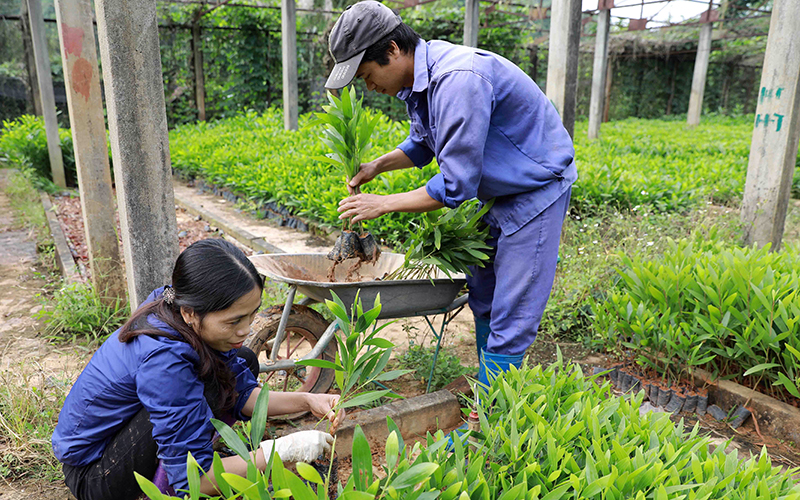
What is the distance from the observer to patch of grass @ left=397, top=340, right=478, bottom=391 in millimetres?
3061

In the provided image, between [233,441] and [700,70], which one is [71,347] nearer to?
[233,441]

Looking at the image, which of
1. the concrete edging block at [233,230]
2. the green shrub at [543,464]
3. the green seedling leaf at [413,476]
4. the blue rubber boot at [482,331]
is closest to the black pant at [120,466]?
the green shrub at [543,464]

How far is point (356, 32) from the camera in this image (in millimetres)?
2154

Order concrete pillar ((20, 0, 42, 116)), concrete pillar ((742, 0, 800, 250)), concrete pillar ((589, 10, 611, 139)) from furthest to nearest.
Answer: concrete pillar ((589, 10, 611, 139)) < concrete pillar ((20, 0, 42, 116)) < concrete pillar ((742, 0, 800, 250))

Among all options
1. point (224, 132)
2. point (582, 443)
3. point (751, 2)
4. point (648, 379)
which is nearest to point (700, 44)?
point (751, 2)

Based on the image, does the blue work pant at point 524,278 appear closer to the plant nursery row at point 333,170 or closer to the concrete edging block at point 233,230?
the plant nursery row at point 333,170

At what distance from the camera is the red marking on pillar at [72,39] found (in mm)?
3697

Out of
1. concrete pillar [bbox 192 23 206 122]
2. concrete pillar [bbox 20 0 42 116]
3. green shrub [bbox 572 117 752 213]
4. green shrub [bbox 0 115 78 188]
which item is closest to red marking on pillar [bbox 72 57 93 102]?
green shrub [bbox 572 117 752 213]

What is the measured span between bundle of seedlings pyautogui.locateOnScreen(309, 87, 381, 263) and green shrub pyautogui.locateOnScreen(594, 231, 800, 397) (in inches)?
55.4

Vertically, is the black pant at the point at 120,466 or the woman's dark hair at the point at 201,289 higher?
the woman's dark hair at the point at 201,289

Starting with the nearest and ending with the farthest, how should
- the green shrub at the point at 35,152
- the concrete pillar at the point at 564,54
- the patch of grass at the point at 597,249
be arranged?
the patch of grass at the point at 597,249 → the concrete pillar at the point at 564,54 → the green shrub at the point at 35,152

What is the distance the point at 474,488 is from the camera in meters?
1.33

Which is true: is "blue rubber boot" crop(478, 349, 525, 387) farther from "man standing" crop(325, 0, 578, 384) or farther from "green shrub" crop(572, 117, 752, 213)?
"green shrub" crop(572, 117, 752, 213)

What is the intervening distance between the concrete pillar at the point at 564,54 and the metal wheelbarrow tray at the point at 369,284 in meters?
2.43
